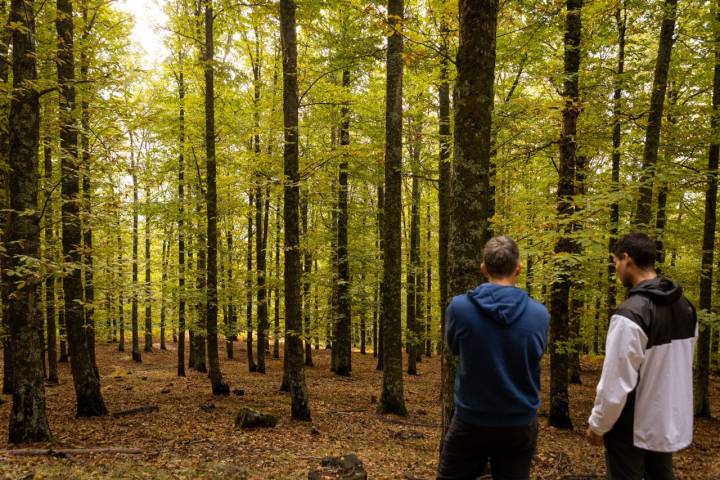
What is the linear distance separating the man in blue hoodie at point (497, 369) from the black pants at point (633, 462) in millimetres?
850

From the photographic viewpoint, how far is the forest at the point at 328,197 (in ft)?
22.3

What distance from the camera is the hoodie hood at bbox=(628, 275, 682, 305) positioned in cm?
300

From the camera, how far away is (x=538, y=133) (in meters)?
9.90

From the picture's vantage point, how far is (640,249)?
10.4ft

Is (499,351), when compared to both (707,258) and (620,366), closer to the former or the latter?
(620,366)

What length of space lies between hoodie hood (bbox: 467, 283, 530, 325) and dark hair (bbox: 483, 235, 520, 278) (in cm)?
11

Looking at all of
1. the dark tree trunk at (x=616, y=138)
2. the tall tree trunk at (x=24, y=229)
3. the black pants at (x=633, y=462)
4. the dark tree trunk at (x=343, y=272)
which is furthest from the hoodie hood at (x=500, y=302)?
the dark tree trunk at (x=343, y=272)

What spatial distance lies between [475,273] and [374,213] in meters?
16.9

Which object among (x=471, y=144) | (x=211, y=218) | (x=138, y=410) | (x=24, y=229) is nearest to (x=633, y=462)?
(x=471, y=144)

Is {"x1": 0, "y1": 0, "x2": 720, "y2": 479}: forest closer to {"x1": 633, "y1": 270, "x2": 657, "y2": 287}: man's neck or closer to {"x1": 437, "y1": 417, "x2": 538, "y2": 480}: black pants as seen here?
{"x1": 633, "y1": 270, "x2": 657, "y2": 287}: man's neck

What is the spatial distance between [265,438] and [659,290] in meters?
8.00

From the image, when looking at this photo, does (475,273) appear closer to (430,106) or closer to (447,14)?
(447,14)

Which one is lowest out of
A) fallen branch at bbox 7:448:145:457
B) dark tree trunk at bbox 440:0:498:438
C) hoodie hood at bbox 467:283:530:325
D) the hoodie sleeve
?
fallen branch at bbox 7:448:145:457

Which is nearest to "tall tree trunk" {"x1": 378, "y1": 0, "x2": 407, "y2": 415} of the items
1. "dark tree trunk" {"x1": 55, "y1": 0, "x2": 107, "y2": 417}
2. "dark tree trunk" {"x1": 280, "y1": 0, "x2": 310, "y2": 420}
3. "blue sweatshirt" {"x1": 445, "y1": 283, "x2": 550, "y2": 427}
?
"dark tree trunk" {"x1": 280, "y1": 0, "x2": 310, "y2": 420}
